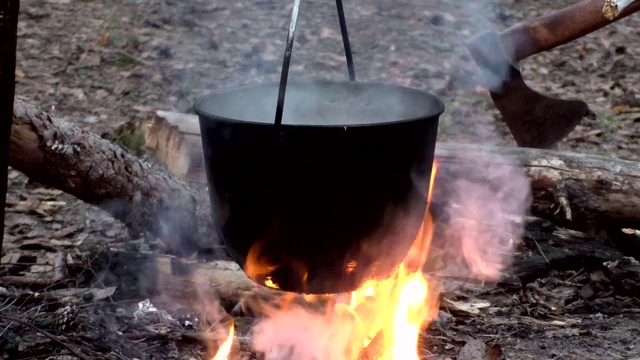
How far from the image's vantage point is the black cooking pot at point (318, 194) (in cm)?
224

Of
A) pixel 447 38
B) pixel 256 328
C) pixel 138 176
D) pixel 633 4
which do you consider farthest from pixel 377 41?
pixel 256 328

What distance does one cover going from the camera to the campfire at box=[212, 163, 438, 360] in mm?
2873

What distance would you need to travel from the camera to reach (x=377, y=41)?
695cm

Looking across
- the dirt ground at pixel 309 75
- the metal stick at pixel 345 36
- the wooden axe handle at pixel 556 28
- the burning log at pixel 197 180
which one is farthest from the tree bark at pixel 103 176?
the wooden axe handle at pixel 556 28

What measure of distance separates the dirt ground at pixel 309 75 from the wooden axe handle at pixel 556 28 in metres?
1.31

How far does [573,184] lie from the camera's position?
12.3 ft

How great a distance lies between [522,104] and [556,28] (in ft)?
1.63

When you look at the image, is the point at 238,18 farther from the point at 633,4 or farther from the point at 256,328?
the point at 256,328

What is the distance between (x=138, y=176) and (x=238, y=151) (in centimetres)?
140

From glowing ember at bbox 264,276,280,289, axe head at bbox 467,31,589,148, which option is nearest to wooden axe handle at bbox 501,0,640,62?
axe head at bbox 467,31,589,148

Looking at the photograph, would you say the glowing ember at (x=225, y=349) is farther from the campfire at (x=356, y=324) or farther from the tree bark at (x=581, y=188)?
the tree bark at (x=581, y=188)

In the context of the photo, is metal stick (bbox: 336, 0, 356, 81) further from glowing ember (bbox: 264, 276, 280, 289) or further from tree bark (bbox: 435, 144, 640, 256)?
tree bark (bbox: 435, 144, 640, 256)

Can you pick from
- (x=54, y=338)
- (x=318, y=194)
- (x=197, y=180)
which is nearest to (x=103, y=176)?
(x=197, y=180)

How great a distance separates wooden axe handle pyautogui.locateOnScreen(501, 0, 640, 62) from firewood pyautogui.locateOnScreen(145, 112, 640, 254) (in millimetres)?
635
